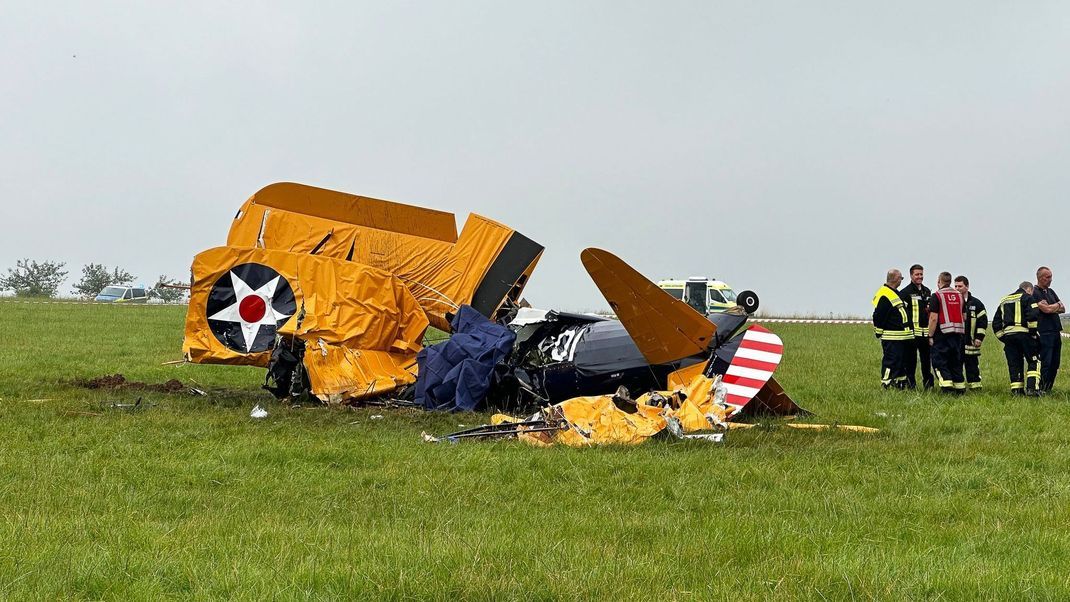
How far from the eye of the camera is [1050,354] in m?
13.2

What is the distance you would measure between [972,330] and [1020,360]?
2.89ft

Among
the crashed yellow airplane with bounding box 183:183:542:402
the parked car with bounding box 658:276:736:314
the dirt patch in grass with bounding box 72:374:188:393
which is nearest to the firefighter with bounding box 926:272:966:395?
the crashed yellow airplane with bounding box 183:183:542:402

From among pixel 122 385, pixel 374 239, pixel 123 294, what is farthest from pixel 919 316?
pixel 123 294

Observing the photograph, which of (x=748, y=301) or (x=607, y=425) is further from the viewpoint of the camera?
(x=748, y=301)

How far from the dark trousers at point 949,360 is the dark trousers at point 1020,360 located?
644 millimetres

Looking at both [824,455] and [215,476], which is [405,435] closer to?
[215,476]

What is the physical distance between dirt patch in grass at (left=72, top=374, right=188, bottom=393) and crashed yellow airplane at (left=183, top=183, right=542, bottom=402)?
170cm

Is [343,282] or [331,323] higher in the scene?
[343,282]

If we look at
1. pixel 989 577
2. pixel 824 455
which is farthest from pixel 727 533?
pixel 824 455

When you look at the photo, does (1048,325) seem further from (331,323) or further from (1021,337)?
(331,323)

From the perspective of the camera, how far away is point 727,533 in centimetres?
530

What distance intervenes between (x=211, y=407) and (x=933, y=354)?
978 cm

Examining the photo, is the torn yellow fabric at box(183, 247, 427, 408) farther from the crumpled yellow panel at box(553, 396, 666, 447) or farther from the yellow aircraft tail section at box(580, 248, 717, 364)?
the crumpled yellow panel at box(553, 396, 666, 447)

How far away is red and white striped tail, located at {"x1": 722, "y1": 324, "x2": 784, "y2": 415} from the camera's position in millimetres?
9367
